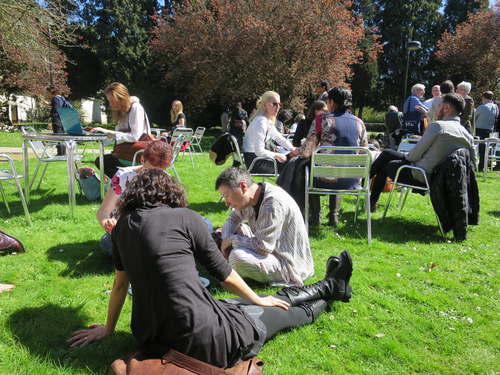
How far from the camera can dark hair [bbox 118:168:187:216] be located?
189 centimetres

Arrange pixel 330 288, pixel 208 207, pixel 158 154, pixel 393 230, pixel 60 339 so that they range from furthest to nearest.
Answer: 1. pixel 208 207
2. pixel 393 230
3. pixel 158 154
4. pixel 330 288
5. pixel 60 339

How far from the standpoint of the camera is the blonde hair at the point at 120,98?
15.8 ft

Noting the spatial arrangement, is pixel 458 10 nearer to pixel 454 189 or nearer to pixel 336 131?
pixel 454 189

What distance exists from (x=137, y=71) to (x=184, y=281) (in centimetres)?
2581

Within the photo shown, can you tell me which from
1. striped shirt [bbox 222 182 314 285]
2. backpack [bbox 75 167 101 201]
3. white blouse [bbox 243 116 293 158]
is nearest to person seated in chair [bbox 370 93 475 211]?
white blouse [bbox 243 116 293 158]

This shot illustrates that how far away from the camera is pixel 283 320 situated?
2.49 metres

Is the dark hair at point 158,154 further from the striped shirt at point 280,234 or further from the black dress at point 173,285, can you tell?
the black dress at point 173,285

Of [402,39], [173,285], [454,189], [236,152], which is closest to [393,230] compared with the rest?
[454,189]

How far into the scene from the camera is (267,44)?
567 inches

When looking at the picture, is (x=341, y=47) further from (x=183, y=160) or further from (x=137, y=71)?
(x=137, y=71)

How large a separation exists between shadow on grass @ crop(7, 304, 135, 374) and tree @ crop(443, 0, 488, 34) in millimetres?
35297

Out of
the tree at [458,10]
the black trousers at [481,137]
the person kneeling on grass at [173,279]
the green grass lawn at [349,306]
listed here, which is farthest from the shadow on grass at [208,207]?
the tree at [458,10]

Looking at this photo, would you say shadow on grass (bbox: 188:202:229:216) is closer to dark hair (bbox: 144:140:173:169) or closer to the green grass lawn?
the green grass lawn

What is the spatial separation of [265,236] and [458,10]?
36.1m
